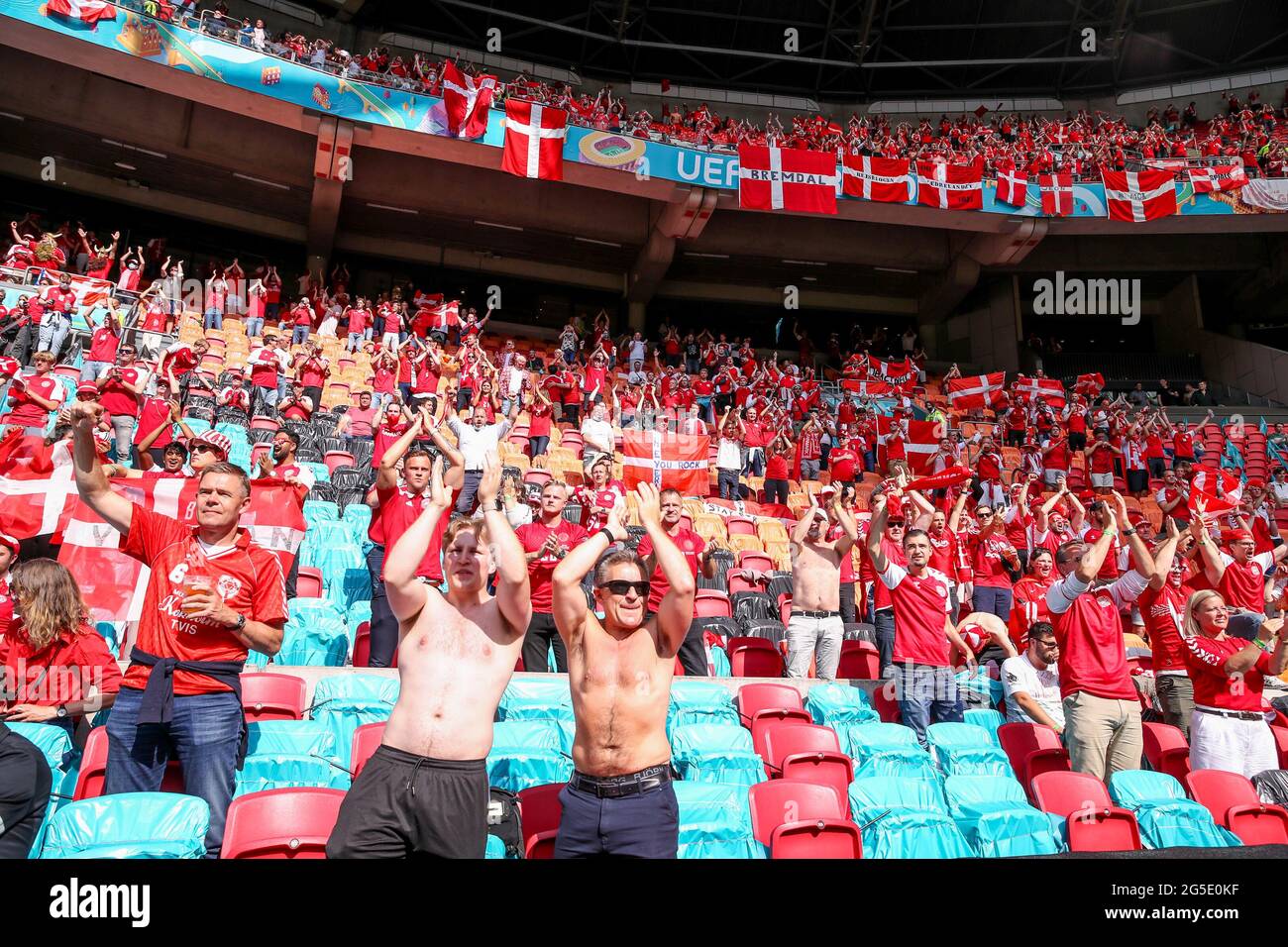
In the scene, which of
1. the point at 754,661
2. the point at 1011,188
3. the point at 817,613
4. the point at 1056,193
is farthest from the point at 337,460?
the point at 1056,193

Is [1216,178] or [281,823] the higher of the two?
[1216,178]

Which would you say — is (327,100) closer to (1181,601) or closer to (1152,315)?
(1181,601)

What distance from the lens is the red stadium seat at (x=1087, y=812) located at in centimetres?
425

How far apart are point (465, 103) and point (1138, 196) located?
1521 centimetres

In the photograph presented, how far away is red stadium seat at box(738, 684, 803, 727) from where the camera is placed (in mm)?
5477

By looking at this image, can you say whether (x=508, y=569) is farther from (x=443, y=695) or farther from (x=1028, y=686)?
(x=1028, y=686)

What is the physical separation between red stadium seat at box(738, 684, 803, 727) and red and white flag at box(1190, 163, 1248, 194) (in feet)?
65.7

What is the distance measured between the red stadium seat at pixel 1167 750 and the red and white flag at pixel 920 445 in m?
9.47

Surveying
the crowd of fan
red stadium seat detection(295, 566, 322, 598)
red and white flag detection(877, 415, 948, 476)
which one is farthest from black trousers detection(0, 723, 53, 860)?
the crowd of fan

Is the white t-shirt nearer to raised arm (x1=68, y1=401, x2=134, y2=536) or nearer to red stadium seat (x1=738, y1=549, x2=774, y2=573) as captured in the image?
red stadium seat (x1=738, y1=549, x2=774, y2=573)

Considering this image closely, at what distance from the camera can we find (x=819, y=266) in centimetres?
2323

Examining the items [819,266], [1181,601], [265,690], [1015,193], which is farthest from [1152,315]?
[265,690]

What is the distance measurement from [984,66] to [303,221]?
19817 mm

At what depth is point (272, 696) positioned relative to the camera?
4438 millimetres
